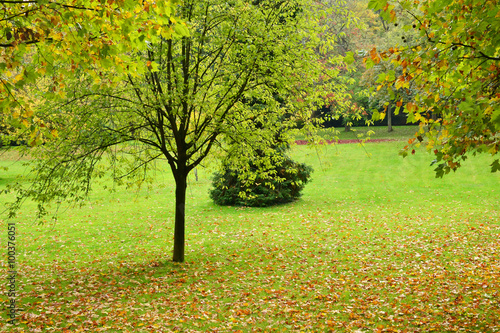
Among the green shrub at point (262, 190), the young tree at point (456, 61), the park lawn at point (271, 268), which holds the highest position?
the young tree at point (456, 61)

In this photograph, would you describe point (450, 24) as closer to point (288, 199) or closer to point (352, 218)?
point (352, 218)

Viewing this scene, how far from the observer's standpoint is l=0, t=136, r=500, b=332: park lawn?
6387 millimetres

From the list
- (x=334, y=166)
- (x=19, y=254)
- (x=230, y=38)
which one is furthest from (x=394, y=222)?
(x=334, y=166)

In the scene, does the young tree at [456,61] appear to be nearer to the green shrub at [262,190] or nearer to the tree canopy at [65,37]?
the tree canopy at [65,37]

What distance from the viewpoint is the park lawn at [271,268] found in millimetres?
6387

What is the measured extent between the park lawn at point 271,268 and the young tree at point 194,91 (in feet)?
5.97

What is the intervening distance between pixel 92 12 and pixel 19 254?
29.9ft

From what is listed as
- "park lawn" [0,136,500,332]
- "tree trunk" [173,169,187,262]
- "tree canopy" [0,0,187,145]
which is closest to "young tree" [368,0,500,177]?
"tree canopy" [0,0,187,145]

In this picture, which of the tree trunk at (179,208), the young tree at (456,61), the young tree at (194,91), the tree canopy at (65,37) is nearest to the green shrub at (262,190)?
the tree trunk at (179,208)

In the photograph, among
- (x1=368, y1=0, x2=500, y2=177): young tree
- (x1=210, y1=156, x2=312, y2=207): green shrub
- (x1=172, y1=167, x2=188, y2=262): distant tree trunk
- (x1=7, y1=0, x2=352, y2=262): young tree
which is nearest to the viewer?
(x1=368, y1=0, x2=500, y2=177): young tree

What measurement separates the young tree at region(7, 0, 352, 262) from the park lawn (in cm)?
182

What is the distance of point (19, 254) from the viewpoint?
11.2m

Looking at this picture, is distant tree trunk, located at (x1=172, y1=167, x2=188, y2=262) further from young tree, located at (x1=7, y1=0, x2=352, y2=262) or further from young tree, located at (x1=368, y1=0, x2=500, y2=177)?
young tree, located at (x1=368, y1=0, x2=500, y2=177)

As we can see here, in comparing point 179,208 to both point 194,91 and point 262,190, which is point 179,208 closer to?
point 194,91
